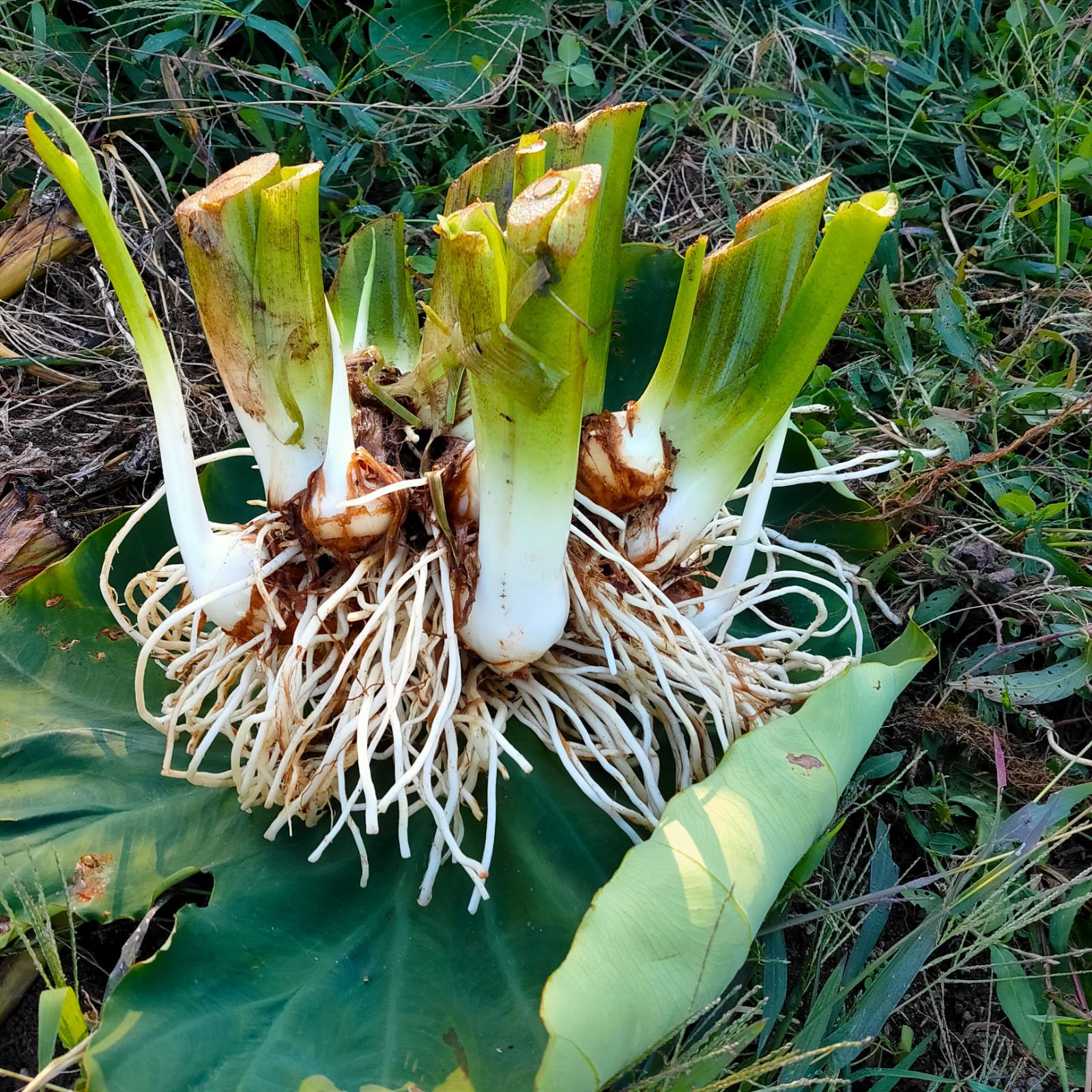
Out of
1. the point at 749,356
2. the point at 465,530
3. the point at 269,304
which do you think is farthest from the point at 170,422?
the point at 749,356

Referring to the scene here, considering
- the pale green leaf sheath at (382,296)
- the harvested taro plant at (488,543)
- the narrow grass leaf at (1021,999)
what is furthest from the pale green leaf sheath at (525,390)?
the narrow grass leaf at (1021,999)

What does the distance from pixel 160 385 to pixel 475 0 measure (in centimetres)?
119

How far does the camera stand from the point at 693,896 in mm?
719

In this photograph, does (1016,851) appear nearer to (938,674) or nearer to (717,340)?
(938,674)

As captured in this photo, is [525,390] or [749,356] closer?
[525,390]

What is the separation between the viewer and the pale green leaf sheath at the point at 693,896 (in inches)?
26.2

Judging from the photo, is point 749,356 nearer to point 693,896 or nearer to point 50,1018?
point 693,896

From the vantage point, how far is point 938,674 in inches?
47.0

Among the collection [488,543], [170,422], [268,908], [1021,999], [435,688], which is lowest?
[1021,999]

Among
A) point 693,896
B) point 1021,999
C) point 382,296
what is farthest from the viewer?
point 382,296

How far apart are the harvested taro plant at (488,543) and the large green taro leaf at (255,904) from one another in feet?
0.10

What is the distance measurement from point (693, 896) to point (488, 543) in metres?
0.34

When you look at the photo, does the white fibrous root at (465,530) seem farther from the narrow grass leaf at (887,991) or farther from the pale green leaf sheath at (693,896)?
the narrow grass leaf at (887,991)

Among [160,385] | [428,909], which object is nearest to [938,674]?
[428,909]
